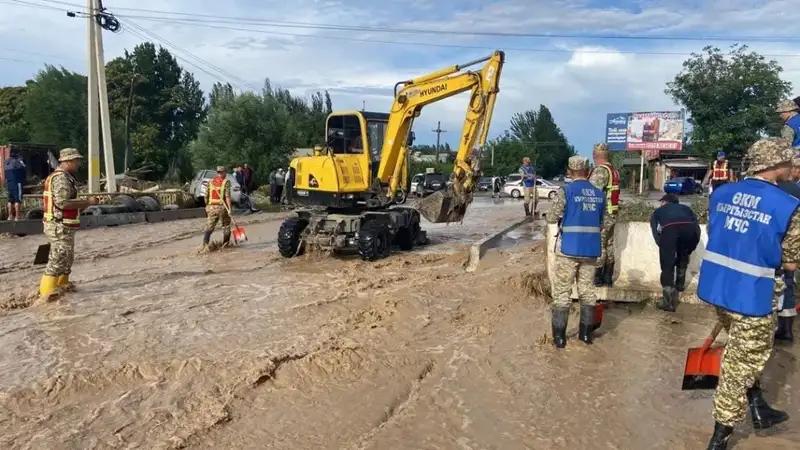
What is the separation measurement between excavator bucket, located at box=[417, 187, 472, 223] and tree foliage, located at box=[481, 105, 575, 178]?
68.7 m

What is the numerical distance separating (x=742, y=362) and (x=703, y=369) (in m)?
0.58

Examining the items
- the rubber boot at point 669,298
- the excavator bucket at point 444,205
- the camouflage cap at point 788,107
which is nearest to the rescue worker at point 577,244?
the rubber boot at point 669,298

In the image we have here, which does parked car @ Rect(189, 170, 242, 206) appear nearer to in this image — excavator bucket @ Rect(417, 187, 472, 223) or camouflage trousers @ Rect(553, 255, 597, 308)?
excavator bucket @ Rect(417, 187, 472, 223)

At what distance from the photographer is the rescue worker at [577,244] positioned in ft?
20.4

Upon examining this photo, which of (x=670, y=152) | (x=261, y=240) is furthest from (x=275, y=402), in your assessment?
(x=670, y=152)

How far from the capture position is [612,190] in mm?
8242

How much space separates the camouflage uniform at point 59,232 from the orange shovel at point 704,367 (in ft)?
23.1

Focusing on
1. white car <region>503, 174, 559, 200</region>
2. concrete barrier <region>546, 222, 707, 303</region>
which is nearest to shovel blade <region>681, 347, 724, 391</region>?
concrete barrier <region>546, 222, 707, 303</region>

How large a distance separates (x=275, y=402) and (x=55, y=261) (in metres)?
4.64

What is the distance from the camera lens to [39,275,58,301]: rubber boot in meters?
8.23

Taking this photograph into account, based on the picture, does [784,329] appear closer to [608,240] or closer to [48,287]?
[608,240]

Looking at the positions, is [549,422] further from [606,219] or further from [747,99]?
[747,99]

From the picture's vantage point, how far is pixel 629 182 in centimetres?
5284

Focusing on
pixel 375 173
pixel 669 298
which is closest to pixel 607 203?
pixel 669 298
